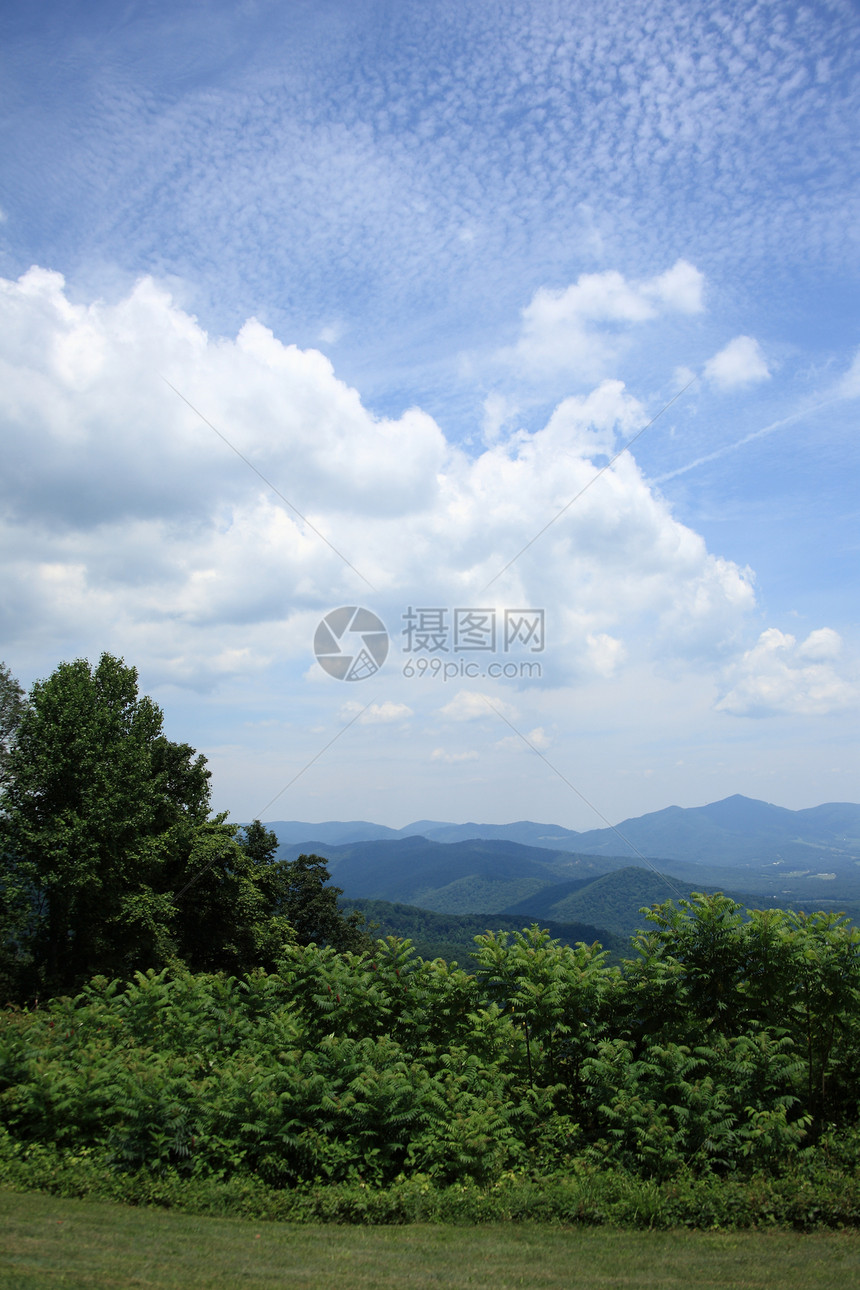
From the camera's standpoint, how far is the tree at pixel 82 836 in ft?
81.1

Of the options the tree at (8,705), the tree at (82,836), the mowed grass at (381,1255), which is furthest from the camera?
the tree at (8,705)

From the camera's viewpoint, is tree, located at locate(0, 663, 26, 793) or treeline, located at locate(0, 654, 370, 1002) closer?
treeline, located at locate(0, 654, 370, 1002)

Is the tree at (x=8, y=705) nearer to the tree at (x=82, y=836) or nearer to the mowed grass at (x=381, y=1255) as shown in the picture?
the tree at (x=82, y=836)

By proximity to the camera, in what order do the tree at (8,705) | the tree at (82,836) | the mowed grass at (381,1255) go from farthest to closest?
the tree at (8,705)
the tree at (82,836)
the mowed grass at (381,1255)

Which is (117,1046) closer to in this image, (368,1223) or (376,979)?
(376,979)

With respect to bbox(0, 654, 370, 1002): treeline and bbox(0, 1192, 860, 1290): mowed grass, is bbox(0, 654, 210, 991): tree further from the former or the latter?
bbox(0, 1192, 860, 1290): mowed grass

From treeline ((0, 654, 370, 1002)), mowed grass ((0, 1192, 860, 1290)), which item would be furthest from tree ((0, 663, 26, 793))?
mowed grass ((0, 1192, 860, 1290))

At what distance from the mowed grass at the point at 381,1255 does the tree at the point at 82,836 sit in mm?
18972

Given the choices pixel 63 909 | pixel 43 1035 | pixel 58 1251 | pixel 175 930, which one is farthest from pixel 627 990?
pixel 175 930

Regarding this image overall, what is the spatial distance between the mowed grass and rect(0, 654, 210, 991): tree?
1897cm

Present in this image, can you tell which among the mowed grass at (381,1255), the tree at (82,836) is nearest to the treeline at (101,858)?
the tree at (82,836)

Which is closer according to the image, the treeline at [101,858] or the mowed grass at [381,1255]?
the mowed grass at [381,1255]

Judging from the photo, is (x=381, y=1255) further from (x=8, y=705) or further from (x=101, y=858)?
(x=8, y=705)

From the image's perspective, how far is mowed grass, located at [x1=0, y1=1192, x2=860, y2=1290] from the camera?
627cm
